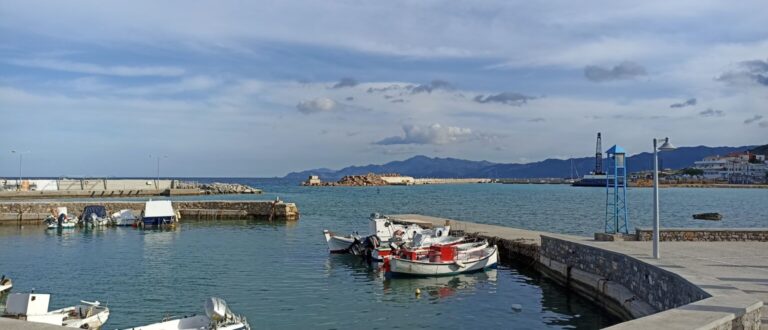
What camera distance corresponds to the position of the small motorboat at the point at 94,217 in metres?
51.8

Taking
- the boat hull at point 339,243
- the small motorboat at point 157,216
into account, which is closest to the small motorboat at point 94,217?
the small motorboat at point 157,216

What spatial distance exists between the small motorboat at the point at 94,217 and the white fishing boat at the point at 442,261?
115ft

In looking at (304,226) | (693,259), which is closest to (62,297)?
(693,259)

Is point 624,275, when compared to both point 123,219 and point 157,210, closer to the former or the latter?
point 157,210

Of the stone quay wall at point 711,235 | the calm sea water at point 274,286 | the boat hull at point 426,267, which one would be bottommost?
the calm sea water at point 274,286

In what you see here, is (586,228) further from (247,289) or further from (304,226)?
(247,289)

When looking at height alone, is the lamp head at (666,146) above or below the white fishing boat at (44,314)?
above

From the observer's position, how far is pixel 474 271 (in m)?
27.2

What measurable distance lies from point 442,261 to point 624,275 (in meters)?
9.70

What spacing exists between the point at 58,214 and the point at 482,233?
37.2 meters

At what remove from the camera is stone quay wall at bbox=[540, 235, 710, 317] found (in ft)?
43.7

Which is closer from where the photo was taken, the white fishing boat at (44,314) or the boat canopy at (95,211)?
the white fishing boat at (44,314)

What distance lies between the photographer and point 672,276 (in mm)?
13680

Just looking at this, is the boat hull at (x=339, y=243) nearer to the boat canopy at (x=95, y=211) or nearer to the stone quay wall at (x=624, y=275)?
the stone quay wall at (x=624, y=275)
